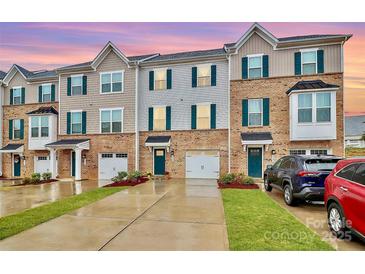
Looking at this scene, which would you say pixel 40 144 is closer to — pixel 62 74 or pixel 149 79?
pixel 62 74

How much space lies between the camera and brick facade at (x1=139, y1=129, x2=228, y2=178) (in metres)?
16.1

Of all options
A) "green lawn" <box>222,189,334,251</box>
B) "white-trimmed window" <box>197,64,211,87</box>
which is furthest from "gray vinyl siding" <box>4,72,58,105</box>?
"green lawn" <box>222,189,334,251</box>

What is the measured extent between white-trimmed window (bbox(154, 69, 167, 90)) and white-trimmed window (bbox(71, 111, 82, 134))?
22.8 feet

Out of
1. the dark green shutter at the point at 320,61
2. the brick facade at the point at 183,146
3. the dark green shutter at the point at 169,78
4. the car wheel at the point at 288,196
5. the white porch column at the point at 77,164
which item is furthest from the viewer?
the dark green shutter at the point at 169,78

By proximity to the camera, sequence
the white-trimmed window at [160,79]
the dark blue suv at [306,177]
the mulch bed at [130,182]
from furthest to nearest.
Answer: the white-trimmed window at [160,79], the mulch bed at [130,182], the dark blue suv at [306,177]

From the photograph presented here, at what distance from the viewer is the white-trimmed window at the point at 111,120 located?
1773cm

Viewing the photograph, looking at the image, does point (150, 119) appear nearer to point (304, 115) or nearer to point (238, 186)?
point (238, 186)

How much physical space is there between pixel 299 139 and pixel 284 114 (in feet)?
6.35

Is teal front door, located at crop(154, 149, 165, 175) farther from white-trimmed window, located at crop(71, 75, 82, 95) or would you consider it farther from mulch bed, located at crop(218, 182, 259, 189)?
white-trimmed window, located at crop(71, 75, 82, 95)

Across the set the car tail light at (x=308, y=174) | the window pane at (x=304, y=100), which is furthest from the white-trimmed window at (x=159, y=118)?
the car tail light at (x=308, y=174)

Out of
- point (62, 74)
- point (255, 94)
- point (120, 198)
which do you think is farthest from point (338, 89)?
point (62, 74)

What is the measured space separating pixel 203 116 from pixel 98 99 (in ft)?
28.5

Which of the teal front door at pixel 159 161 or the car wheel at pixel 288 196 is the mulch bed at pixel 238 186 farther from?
the teal front door at pixel 159 161

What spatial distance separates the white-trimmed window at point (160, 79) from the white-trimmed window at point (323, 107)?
10531 mm
